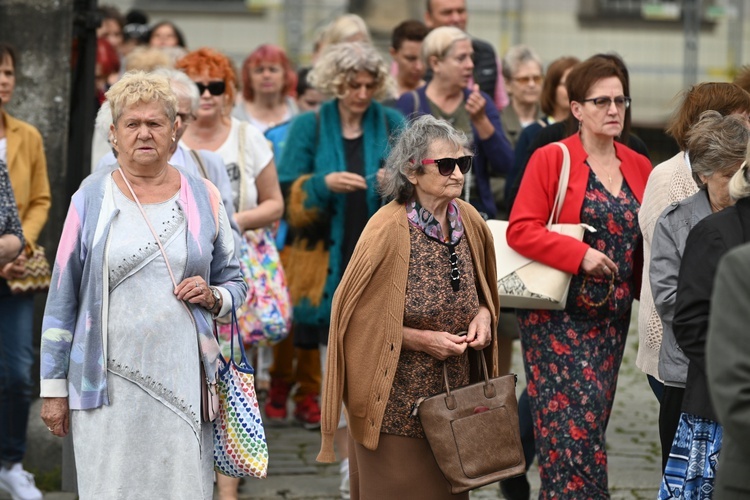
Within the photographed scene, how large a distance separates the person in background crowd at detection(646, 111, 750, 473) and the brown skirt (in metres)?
0.96

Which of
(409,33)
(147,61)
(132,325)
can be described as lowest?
(132,325)

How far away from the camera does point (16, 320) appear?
7.26m

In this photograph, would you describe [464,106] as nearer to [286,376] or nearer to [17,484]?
[286,376]

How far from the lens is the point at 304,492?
7457 mm

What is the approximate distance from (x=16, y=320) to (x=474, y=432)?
2953mm

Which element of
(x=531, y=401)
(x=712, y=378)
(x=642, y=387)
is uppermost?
Result: (x=712, y=378)

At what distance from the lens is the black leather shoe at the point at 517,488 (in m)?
7.08

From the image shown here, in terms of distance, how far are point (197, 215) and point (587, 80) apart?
2.12 meters

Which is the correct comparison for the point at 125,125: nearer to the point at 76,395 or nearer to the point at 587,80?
the point at 76,395

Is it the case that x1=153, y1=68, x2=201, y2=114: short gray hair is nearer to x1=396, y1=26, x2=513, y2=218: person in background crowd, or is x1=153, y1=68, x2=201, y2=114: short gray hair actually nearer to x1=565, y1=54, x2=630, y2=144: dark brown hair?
x1=396, y1=26, x2=513, y2=218: person in background crowd

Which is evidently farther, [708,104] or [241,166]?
[241,166]

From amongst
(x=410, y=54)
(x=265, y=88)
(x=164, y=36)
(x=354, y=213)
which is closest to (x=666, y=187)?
(x=354, y=213)

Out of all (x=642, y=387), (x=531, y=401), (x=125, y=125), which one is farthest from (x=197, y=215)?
(x=642, y=387)

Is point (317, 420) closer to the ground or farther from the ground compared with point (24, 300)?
closer to the ground
